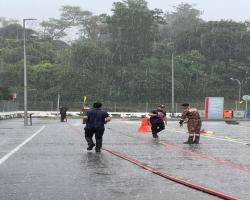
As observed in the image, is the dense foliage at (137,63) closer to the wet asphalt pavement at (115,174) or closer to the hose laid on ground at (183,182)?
the wet asphalt pavement at (115,174)

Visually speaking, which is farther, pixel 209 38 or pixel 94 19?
pixel 94 19

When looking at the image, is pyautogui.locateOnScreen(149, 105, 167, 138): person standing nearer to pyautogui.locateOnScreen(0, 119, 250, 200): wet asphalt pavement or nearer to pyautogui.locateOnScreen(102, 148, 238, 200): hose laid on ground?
pyautogui.locateOnScreen(0, 119, 250, 200): wet asphalt pavement

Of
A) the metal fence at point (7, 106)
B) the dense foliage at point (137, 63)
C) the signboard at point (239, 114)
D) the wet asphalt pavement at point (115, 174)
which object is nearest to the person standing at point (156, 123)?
the wet asphalt pavement at point (115, 174)

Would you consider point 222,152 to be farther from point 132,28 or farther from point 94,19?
point 94,19

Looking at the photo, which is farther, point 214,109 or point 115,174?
point 214,109

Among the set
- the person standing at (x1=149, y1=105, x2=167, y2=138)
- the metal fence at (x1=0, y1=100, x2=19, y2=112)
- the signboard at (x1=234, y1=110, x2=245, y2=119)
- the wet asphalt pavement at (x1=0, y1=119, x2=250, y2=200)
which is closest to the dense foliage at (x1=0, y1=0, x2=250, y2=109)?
the metal fence at (x1=0, y1=100, x2=19, y2=112)

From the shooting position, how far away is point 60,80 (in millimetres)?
86750

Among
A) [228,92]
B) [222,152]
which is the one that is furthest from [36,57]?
[222,152]

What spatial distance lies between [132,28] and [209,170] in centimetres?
8676

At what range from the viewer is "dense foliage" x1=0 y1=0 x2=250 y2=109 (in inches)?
3398

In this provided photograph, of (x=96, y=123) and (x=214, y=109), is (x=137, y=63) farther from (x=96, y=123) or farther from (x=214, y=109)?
(x=96, y=123)

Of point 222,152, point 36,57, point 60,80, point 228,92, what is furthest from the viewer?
point 36,57

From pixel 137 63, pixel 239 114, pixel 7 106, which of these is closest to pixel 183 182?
pixel 7 106

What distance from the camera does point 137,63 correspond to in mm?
93938
